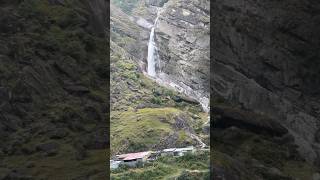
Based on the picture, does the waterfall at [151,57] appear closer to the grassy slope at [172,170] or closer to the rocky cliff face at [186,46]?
the rocky cliff face at [186,46]

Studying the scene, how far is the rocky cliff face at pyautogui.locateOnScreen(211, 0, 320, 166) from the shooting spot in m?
7.97

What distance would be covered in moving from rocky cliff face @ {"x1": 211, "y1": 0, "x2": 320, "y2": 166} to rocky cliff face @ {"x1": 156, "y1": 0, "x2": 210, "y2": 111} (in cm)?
670

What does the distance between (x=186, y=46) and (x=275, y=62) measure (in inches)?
334

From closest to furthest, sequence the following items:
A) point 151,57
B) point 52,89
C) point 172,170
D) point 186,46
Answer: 1. point 52,89
2. point 172,170
3. point 186,46
4. point 151,57

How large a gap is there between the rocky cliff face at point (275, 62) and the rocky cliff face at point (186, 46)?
6698mm

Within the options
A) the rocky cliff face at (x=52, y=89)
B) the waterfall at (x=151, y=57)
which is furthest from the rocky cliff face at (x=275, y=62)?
the waterfall at (x=151, y=57)

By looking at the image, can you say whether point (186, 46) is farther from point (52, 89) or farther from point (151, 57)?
point (52, 89)

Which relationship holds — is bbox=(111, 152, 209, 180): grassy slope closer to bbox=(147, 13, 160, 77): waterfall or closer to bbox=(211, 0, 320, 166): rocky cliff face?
bbox=(147, 13, 160, 77): waterfall

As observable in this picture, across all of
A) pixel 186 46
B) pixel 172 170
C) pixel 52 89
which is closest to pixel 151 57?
pixel 186 46

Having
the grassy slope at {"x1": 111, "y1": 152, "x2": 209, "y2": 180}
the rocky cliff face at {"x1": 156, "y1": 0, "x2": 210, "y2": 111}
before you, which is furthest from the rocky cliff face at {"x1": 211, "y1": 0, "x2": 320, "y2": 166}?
the rocky cliff face at {"x1": 156, "y1": 0, "x2": 210, "y2": 111}

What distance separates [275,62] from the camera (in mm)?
8156

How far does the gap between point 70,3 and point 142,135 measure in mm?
6481

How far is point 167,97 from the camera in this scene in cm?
1551

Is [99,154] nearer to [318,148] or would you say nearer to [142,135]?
[318,148]
